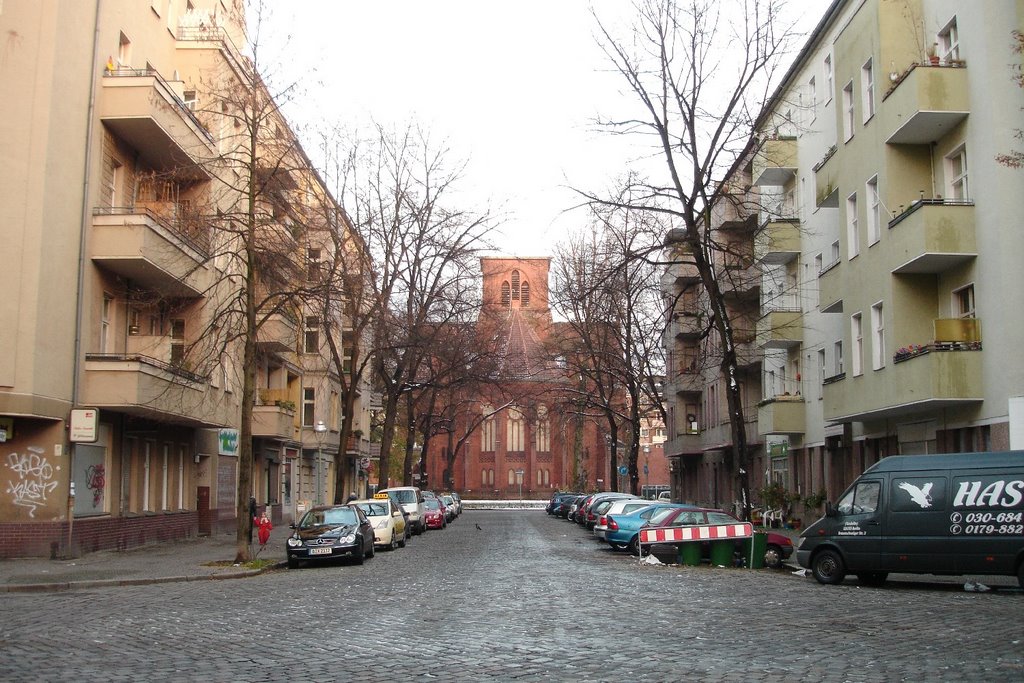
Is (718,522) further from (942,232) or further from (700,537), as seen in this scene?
(942,232)

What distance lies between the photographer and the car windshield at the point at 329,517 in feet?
84.6

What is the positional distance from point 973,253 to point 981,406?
325 cm

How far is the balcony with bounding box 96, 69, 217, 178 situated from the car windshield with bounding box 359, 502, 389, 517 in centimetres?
1083

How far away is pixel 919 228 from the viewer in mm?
23594

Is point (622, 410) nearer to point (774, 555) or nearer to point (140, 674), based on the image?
point (774, 555)

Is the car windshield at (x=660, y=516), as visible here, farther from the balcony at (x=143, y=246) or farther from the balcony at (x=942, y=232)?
the balcony at (x=143, y=246)

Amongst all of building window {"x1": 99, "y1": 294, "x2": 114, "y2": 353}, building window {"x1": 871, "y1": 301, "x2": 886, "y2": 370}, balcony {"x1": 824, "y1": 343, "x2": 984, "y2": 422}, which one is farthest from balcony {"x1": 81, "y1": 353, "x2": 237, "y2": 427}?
building window {"x1": 871, "y1": 301, "x2": 886, "y2": 370}

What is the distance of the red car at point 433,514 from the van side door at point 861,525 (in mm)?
28282

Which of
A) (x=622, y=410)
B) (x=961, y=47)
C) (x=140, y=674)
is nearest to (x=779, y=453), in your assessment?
(x=961, y=47)

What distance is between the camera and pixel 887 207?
2597 cm

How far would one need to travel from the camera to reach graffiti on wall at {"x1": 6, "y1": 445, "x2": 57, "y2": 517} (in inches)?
900

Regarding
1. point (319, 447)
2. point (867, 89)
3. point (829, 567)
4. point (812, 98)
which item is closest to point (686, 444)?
point (319, 447)

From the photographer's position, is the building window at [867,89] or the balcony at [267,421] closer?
the building window at [867,89]

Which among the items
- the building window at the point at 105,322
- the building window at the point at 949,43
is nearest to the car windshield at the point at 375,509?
the building window at the point at 105,322
